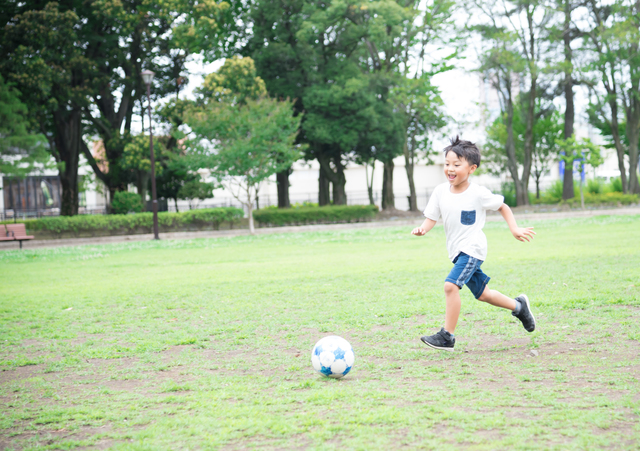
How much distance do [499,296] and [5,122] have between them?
25680 mm

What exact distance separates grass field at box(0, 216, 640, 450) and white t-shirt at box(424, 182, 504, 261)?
0.82 metres

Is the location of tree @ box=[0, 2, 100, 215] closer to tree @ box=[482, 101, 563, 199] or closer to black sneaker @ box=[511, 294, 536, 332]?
black sneaker @ box=[511, 294, 536, 332]

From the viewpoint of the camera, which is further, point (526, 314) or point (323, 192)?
point (323, 192)

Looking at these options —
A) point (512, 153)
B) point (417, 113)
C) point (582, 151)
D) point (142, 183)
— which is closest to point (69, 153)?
point (142, 183)

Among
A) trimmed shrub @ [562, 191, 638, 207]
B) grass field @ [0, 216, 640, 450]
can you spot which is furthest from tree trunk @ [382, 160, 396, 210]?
grass field @ [0, 216, 640, 450]

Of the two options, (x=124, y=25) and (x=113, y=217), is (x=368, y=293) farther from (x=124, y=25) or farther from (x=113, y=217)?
(x=124, y=25)

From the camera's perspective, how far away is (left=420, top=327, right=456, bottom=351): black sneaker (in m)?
4.59

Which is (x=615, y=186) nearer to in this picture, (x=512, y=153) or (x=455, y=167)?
(x=512, y=153)

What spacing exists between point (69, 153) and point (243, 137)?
38.7ft

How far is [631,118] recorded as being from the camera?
1449 inches

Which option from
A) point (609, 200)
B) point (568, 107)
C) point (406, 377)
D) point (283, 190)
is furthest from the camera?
point (568, 107)

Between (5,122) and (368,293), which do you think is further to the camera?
(5,122)

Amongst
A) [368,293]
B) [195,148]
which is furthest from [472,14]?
[368,293]

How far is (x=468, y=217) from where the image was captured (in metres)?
4.64
